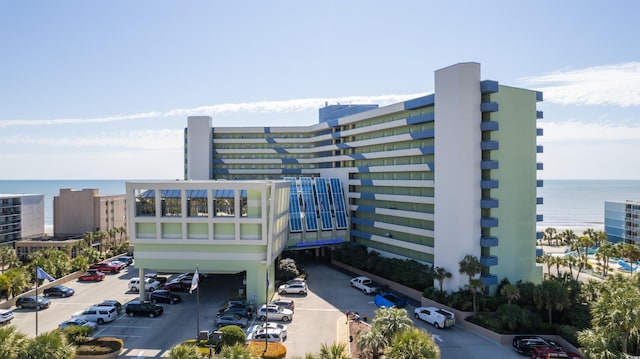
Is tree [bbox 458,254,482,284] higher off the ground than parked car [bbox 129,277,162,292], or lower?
higher

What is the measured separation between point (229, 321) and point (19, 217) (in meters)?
65.5

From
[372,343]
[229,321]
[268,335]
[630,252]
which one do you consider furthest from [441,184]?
[630,252]

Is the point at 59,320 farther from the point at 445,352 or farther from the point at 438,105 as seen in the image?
the point at 438,105

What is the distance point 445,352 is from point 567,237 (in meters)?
59.0

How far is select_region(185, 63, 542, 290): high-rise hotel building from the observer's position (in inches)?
1699

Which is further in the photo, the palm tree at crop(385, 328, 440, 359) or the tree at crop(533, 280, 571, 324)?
the tree at crop(533, 280, 571, 324)

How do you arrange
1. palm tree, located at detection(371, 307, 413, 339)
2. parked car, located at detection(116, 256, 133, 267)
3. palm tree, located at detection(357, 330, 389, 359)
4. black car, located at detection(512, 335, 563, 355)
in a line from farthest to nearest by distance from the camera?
1. parked car, located at detection(116, 256, 133, 267)
2. black car, located at detection(512, 335, 563, 355)
3. palm tree, located at detection(371, 307, 413, 339)
4. palm tree, located at detection(357, 330, 389, 359)

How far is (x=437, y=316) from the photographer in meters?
37.1

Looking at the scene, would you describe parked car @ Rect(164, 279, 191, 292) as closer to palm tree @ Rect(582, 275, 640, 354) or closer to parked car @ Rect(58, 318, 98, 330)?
parked car @ Rect(58, 318, 98, 330)

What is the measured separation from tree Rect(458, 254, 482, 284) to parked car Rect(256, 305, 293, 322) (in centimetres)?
1816

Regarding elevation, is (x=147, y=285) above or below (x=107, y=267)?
above

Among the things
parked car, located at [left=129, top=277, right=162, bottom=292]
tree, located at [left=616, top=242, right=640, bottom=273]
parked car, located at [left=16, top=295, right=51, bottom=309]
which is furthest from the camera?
tree, located at [left=616, top=242, right=640, bottom=273]

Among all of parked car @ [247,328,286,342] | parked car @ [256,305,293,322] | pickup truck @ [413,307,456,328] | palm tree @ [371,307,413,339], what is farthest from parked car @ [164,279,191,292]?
palm tree @ [371,307,413,339]

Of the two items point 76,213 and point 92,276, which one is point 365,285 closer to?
point 92,276
